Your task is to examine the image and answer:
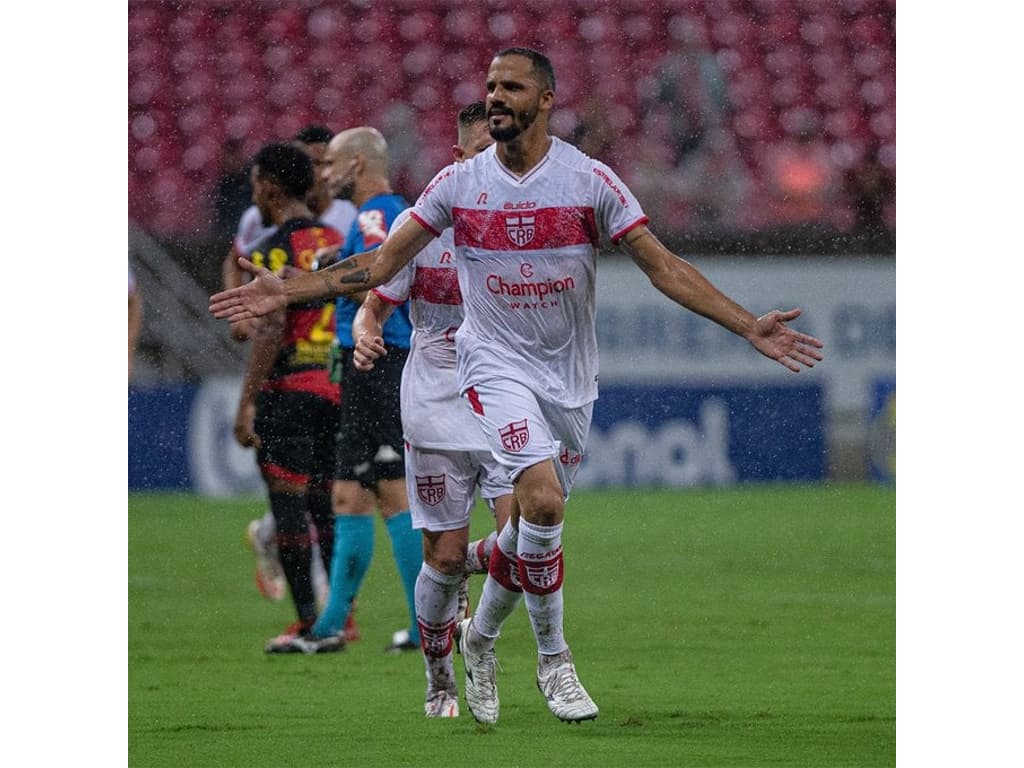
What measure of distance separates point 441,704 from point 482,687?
19 centimetres

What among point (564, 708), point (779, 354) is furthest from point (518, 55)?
point (564, 708)

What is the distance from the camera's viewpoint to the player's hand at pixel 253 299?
4270mm

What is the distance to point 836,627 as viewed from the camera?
6242mm

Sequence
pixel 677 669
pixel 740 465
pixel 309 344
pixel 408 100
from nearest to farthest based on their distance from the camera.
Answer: pixel 677 669 → pixel 309 344 → pixel 408 100 → pixel 740 465

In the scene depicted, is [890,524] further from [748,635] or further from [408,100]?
[408,100]

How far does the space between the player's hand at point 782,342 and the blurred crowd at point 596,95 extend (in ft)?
8.89

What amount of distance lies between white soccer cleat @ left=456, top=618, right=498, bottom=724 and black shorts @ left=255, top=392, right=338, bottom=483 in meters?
1.54

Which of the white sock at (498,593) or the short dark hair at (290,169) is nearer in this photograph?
the white sock at (498,593)

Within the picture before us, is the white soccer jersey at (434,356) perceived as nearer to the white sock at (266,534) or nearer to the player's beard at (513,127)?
the player's beard at (513,127)

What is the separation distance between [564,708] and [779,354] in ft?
3.63

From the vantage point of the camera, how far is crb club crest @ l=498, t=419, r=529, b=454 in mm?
4320

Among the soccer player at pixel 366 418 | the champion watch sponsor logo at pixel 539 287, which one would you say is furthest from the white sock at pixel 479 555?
the champion watch sponsor logo at pixel 539 287

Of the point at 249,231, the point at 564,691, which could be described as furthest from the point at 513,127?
the point at 249,231

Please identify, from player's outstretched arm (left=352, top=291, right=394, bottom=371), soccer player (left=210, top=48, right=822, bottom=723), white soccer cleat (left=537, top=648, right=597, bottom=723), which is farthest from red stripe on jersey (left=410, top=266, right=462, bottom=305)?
white soccer cleat (left=537, top=648, right=597, bottom=723)
